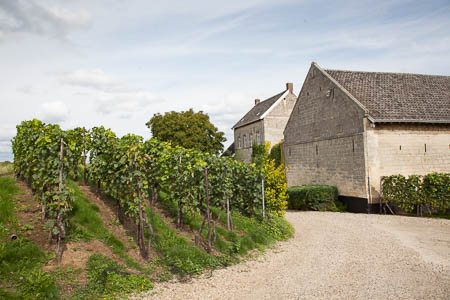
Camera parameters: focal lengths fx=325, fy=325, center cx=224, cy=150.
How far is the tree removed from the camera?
36.5 m

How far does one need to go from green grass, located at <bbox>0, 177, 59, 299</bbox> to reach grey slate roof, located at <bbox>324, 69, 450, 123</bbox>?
621 inches

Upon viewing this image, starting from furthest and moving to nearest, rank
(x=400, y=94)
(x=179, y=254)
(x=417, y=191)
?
(x=400, y=94)
(x=417, y=191)
(x=179, y=254)

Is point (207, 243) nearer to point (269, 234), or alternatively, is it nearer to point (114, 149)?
point (269, 234)

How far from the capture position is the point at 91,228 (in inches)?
309

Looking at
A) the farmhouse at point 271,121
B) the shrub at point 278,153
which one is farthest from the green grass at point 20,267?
the farmhouse at point 271,121

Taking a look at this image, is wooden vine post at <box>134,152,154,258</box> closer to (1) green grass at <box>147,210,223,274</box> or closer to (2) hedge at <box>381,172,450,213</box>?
(1) green grass at <box>147,210,223,274</box>

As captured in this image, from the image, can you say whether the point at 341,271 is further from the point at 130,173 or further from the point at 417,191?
the point at 417,191

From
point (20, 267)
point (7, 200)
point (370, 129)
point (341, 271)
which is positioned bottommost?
point (341, 271)

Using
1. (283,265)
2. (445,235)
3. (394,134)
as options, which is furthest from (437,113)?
(283,265)

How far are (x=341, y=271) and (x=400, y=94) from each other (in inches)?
580

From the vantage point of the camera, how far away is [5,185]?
8836 millimetres

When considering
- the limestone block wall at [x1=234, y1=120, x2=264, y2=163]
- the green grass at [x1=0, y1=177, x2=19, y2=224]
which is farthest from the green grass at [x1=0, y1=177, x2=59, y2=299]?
the limestone block wall at [x1=234, y1=120, x2=264, y2=163]

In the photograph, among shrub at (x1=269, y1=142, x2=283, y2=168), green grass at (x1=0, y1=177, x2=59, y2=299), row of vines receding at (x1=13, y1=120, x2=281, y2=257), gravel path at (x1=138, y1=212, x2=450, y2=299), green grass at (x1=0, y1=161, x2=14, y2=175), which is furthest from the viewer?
shrub at (x1=269, y1=142, x2=283, y2=168)

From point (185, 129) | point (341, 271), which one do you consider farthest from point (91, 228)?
point (185, 129)
